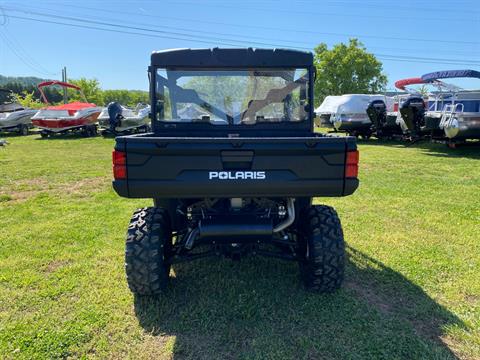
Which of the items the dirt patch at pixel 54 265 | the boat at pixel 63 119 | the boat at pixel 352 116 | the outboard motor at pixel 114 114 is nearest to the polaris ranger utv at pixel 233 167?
the outboard motor at pixel 114 114

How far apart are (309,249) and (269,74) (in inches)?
64.7

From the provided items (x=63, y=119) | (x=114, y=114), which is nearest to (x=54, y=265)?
(x=114, y=114)

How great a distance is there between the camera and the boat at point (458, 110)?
10391 mm

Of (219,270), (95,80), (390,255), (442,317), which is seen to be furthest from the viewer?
(95,80)

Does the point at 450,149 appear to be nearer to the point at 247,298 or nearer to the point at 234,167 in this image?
the point at 247,298

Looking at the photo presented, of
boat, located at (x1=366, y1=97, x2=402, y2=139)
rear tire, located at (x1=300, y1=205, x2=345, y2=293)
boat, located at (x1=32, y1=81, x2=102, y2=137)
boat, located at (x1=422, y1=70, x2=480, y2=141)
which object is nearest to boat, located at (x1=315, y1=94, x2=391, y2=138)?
boat, located at (x1=366, y1=97, x2=402, y2=139)

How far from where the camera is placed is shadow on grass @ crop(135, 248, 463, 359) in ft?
8.14

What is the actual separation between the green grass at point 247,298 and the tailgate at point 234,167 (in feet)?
3.07

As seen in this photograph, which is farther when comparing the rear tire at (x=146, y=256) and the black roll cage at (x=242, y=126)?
the black roll cage at (x=242, y=126)

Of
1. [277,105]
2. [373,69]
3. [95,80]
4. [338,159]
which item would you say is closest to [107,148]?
[277,105]

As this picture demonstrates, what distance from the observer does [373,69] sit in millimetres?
41719

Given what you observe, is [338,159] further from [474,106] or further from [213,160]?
[474,106]

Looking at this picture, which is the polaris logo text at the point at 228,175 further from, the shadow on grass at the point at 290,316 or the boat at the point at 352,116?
the boat at the point at 352,116

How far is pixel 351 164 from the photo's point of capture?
2678mm
